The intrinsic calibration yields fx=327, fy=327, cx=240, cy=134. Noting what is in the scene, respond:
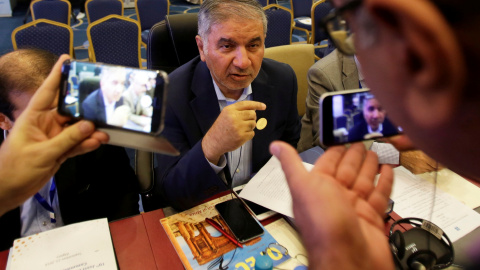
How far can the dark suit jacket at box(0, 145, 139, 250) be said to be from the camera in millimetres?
1333

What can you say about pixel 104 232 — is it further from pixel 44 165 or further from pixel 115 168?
pixel 115 168

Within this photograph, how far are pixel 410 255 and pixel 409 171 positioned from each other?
538 millimetres

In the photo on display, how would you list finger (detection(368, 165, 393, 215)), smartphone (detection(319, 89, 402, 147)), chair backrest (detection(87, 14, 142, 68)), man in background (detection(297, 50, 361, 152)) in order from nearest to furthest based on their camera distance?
finger (detection(368, 165, 393, 215))
smartphone (detection(319, 89, 402, 147))
man in background (detection(297, 50, 361, 152))
chair backrest (detection(87, 14, 142, 68))

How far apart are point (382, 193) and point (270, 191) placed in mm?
557

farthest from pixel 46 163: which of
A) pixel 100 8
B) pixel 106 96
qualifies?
pixel 100 8

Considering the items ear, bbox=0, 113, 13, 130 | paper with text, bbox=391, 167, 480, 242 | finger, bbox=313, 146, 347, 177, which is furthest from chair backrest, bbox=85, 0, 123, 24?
finger, bbox=313, 146, 347, 177

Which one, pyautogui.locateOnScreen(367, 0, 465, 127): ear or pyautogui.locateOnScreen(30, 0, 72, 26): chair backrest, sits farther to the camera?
pyautogui.locateOnScreen(30, 0, 72, 26): chair backrest

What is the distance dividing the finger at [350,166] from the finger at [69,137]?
0.61m

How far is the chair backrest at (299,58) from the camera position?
222cm

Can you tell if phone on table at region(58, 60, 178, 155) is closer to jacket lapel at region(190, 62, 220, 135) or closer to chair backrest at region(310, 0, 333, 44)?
jacket lapel at region(190, 62, 220, 135)

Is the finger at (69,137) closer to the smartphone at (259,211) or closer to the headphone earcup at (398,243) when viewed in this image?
the smartphone at (259,211)

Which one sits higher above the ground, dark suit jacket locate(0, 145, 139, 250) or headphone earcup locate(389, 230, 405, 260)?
headphone earcup locate(389, 230, 405, 260)

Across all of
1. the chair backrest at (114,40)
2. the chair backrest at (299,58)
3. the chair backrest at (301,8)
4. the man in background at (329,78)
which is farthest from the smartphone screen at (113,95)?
the chair backrest at (301,8)

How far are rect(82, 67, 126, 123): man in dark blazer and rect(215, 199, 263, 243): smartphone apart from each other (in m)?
0.56
